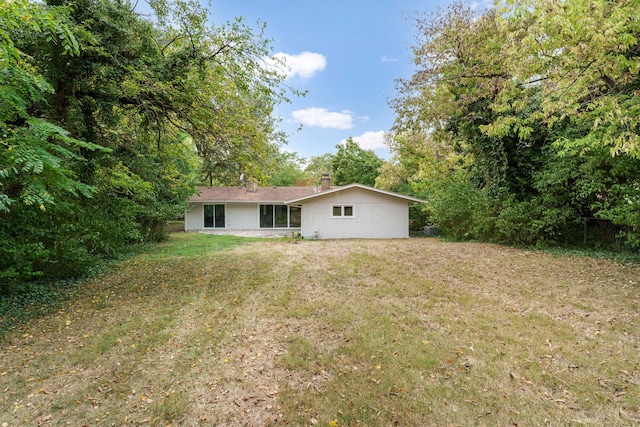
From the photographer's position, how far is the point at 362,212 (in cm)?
1572

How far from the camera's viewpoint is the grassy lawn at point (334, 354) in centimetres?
252

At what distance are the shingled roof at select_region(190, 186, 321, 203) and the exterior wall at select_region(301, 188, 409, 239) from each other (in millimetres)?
4604

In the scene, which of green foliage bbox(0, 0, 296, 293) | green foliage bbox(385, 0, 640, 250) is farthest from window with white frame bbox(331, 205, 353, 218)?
green foliage bbox(0, 0, 296, 293)

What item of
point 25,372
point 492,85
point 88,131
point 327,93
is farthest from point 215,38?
point 327,93

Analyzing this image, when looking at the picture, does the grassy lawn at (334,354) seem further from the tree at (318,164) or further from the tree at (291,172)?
the tree at (318,164)

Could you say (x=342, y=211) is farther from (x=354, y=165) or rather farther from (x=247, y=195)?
(x=354, y=165)

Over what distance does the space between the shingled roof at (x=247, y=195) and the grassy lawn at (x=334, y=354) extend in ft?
44.7

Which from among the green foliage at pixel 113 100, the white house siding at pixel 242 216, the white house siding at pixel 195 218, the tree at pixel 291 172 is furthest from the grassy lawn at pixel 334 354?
the tree at pixel 291 172

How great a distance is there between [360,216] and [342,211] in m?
0.96

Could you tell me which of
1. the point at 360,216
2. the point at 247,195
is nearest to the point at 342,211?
the point at 360,216

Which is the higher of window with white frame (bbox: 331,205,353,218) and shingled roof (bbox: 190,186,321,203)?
shingled roof (bbox: 190,186,321,203)

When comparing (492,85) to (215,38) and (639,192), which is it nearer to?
(639,192)

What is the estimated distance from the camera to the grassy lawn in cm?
252

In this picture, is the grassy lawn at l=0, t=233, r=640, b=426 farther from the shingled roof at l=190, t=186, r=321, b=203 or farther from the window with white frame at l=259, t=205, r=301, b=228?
the window with white frame at l=259, t=205, r=301, b=228
